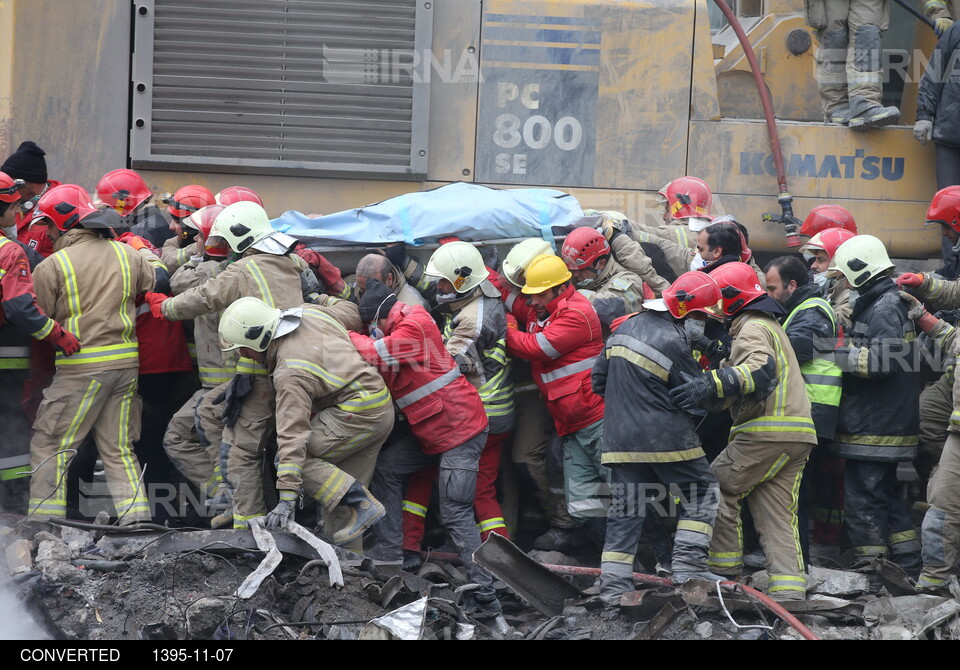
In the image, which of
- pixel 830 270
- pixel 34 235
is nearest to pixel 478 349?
pixel 830 270

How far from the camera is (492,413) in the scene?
21.1ft

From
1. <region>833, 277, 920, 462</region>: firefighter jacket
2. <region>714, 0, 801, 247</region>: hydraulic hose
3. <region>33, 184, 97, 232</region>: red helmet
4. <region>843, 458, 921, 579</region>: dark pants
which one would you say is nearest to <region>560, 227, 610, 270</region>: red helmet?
<region>833, 277, 920, 462</region>: firefighter jacket

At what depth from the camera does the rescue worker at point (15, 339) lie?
19.4 feet

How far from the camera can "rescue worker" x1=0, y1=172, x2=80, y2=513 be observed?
5.90 metres

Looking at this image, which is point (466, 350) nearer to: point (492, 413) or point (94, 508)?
point (492, 413)

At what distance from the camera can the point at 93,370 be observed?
6.14 metres

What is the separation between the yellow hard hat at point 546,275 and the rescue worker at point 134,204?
2.43 m

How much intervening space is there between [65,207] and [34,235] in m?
0.42

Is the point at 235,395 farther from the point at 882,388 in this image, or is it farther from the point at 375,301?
the point at 882,388

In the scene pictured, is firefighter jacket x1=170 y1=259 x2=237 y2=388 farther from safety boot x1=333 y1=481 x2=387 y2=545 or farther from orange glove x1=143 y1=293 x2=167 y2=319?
safety boot x1=333 y1=481 x2=387 y2=545
